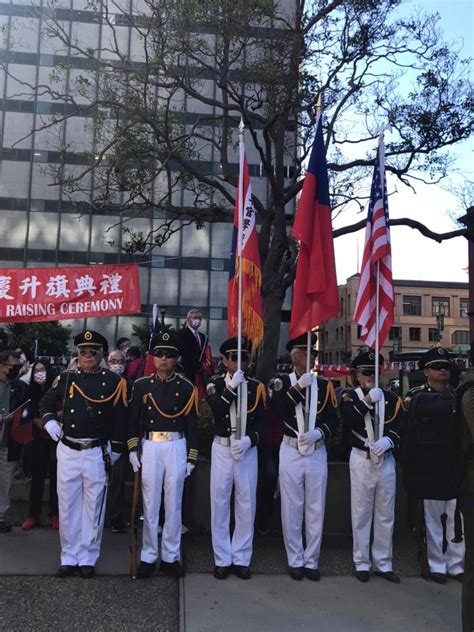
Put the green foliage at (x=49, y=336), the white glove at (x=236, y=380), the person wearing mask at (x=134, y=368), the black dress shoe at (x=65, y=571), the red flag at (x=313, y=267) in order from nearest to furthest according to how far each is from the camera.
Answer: the black dress shoe at (x=65, y=571) < the white glove at (x=236, y=380) < the red flag at (x=313, y=267) < the person wearing mask at (x=134, y=368) < the green foliage at (x=49, y=336)

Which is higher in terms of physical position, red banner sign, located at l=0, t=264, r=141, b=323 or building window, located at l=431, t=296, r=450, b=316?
building window, located at l=431, t=296, r=450, b=316

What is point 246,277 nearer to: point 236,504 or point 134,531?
point 236,504

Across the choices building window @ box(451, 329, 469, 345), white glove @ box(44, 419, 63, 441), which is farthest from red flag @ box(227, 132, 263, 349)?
building window @ box(451, 329, 469, 345)

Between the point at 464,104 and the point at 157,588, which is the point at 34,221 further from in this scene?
the point at 157,588

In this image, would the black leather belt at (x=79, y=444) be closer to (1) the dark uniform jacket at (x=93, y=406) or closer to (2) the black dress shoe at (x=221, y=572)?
(1) the dark uniform jacket at (x=93, y=406)

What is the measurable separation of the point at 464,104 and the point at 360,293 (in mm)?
6304

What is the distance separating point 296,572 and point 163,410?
1.82m

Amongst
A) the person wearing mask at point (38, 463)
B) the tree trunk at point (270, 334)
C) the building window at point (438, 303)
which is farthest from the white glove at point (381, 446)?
the building window at point (438, 303)

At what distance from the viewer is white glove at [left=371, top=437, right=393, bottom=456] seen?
5004 millimetres

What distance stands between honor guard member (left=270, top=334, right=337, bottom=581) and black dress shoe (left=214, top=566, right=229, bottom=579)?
0.56 meters

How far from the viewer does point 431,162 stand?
10867 mm

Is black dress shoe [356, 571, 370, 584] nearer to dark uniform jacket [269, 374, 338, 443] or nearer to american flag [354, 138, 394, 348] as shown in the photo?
dark uniform jacket [269, 374, 338, 443]

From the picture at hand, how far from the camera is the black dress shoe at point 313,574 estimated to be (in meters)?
4.90

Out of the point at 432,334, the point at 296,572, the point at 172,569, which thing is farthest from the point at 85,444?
the point at 432,334
